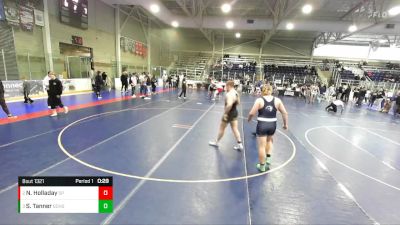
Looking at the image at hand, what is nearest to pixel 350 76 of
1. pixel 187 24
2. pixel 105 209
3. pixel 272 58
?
pixel 272 58

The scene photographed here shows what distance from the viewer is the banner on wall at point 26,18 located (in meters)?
12.8

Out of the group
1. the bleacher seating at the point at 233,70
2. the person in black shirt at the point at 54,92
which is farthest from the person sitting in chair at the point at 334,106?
the bleacher seating at the point at 233,70

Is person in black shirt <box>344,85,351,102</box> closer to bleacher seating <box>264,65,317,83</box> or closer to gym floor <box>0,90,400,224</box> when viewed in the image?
bleacher seating <box>264,65,317,83</box>

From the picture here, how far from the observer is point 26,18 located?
13078mm

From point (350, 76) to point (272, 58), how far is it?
34.0 feet

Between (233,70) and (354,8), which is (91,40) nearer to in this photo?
(233,70)

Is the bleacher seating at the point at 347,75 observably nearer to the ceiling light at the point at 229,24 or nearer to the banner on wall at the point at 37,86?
the ceiling light at the point at 229,24

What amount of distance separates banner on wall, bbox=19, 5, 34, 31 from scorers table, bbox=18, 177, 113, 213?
1440 cm

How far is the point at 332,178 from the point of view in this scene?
4.58m

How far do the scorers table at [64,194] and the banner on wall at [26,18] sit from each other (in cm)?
1440

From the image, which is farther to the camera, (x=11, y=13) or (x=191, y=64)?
(x=191, y=64)

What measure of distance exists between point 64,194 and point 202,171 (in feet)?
8.99

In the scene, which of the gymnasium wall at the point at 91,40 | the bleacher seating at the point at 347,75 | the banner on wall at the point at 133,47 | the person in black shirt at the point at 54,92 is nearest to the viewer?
the person in black shirt at the point at 54,92

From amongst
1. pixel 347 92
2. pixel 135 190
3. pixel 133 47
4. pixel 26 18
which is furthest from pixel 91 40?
pixel 347 92
